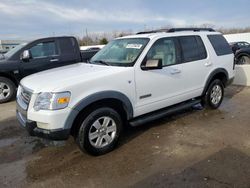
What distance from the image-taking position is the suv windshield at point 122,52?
422 centimetres

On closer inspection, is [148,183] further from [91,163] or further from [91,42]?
[91,42]

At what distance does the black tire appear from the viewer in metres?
5.62

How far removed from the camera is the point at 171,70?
4605 mm

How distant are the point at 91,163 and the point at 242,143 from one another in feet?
8.03

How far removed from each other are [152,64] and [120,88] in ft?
2.26

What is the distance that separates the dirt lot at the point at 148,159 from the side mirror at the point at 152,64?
4.15 ft

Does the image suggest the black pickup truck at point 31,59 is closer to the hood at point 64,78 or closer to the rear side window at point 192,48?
the hood at point 64,78

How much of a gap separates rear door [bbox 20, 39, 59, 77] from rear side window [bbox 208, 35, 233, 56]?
4.47 meters

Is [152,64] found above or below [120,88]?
above

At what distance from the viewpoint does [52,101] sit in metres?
3.28

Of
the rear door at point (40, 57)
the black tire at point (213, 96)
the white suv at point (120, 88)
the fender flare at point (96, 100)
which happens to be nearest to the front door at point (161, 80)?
the white suv at point (120, 88)

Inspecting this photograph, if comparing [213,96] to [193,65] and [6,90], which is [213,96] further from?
[6,90]

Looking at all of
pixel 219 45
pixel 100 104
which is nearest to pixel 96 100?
pixel 100 104

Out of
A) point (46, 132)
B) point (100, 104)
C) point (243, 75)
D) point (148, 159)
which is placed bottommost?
point (148, 159)
